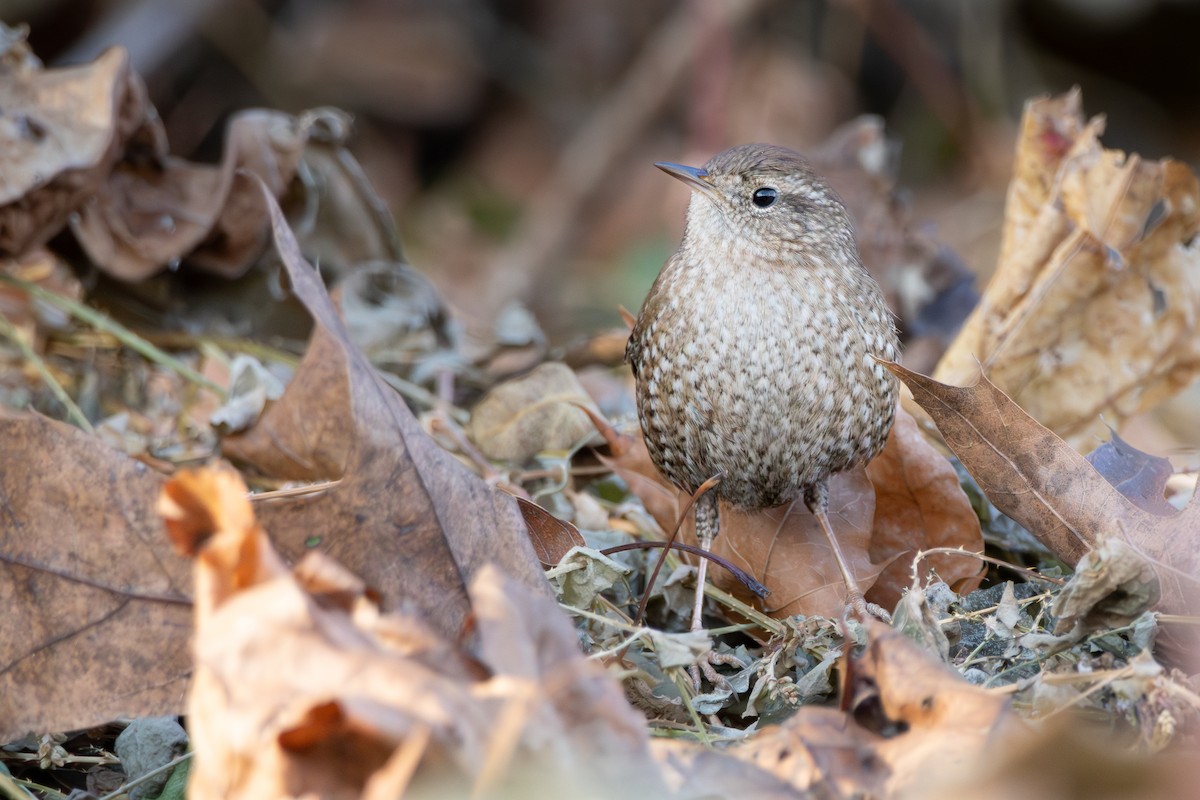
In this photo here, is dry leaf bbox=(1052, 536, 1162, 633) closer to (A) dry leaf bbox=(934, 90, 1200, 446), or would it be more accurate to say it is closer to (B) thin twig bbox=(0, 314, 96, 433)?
(A) dry leaf bbox=(934, 90, 1200, 446)

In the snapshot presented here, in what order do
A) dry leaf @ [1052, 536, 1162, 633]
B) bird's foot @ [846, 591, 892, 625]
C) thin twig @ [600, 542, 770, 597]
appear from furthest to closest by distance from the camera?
bird's foot @ [846, 591, 892, 625] < thin twig @ [600, 542, 770, 597] < dry leaf @ [1052, 536, 1162, 633]

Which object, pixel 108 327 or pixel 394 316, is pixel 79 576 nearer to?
pixel 108 327

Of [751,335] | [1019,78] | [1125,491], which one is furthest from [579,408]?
[1019,78]

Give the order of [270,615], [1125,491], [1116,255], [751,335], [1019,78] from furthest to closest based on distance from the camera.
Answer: [1019,78]
[1116,255]
[751,335]
[1125,491]
[270,615]

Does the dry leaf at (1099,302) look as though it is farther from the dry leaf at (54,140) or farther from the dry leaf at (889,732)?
the dry leaf at (54,140)

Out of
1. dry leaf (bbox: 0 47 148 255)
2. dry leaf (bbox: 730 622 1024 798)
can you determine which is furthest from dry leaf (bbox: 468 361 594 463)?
dry leaf (bbox: 730 622 1024 798)

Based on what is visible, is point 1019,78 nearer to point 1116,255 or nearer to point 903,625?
point 1116,255

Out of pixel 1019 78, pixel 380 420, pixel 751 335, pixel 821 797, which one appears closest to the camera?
pixel 821 797

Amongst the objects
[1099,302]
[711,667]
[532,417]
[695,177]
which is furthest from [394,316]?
[1099,302]
